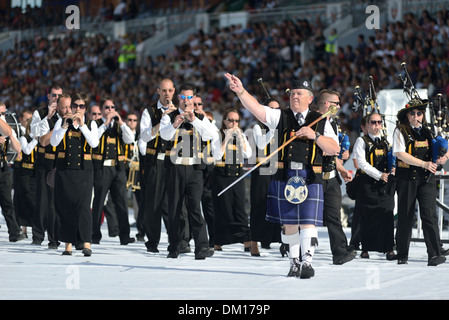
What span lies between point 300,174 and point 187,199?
234cm

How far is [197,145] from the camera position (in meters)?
10.5

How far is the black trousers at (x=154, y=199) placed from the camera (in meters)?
11.1

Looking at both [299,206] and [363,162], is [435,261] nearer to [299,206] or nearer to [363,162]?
[363,162]

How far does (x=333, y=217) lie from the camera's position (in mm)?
10211

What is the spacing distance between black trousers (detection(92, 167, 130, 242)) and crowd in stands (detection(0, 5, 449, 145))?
218 cm

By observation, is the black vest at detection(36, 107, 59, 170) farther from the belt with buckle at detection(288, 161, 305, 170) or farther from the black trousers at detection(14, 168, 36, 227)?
the belt with buckle at detection(288, 161, 305, 170)

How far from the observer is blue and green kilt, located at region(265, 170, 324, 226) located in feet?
28.0

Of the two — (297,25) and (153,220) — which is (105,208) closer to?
(153,220)

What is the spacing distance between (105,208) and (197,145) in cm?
392

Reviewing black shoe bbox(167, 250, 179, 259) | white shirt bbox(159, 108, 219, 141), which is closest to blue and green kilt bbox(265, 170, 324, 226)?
white shirt bbox(159, 108, 219, 141)

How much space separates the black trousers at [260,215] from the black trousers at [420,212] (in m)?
1.77

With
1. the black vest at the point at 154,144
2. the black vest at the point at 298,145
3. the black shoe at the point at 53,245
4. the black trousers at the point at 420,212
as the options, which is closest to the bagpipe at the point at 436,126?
the black trousers at the point at 420,212

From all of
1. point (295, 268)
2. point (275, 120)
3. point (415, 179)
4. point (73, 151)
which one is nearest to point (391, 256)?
point (415, 179)
